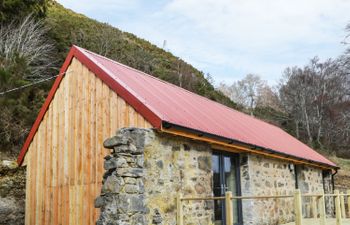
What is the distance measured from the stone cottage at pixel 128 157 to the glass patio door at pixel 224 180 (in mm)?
27

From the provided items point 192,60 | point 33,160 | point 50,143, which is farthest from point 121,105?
point 192,60

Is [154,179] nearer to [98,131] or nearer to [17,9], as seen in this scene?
[98,131]

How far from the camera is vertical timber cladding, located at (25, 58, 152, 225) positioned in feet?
29.1

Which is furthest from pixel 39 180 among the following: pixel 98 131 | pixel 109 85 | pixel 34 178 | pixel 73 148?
pixel 109 85

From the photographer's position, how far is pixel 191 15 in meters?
23.7

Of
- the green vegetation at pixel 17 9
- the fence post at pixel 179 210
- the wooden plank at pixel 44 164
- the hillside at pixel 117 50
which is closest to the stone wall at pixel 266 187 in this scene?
the fence post at pixel 179 210

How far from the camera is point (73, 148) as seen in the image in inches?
380

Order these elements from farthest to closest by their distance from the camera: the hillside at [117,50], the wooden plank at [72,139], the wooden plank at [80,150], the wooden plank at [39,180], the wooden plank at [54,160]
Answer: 1. the hillside at [117,50]
2. the wooden plank at [39,180]
3. the wooden plank at [54,160]
4. the wooden plank at [72,139]
5. the wooden plank at [80,150]

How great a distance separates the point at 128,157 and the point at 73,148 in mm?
2560

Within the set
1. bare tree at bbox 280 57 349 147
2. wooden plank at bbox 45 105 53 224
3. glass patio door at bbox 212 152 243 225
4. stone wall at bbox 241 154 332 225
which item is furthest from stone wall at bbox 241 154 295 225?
bare tree at bbox 280 57 349 147

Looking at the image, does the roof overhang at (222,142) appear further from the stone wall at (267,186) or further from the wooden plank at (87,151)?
the wooden plank at (87,151)

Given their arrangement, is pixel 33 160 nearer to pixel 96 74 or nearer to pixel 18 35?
pixel 96 74

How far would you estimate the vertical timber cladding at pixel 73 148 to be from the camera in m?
8.88

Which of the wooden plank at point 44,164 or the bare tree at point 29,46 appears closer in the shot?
the wooden plank at point 44,164
